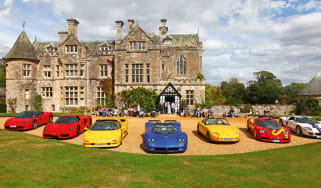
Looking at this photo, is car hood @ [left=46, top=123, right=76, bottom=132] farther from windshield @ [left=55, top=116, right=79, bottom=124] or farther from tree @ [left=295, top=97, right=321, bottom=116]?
tree @ [left=295, top=97, right=321, bottom=116]

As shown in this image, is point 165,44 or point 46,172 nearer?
point 46,172

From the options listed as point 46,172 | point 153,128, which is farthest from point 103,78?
point 46,172

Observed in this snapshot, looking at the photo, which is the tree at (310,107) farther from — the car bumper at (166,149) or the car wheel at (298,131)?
the car bumper at (166,149)

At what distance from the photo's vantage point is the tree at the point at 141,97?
27011 millimetres

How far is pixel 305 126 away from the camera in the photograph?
44.5 ft

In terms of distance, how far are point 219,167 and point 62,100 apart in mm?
29478

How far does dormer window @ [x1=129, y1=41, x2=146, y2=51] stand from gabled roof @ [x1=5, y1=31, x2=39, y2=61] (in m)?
14.5

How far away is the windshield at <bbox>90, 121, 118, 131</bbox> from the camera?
1151 centimetres

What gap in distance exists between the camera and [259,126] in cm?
1277

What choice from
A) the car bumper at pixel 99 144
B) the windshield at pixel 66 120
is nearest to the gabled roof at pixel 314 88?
the car bumper at pixel 99 144

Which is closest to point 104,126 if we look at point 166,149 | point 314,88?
point 166,149

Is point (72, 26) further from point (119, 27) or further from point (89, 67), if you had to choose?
point (119, 27)

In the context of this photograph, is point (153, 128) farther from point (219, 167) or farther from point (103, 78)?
point (103, 78)

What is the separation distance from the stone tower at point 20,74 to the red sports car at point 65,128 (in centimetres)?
2138
